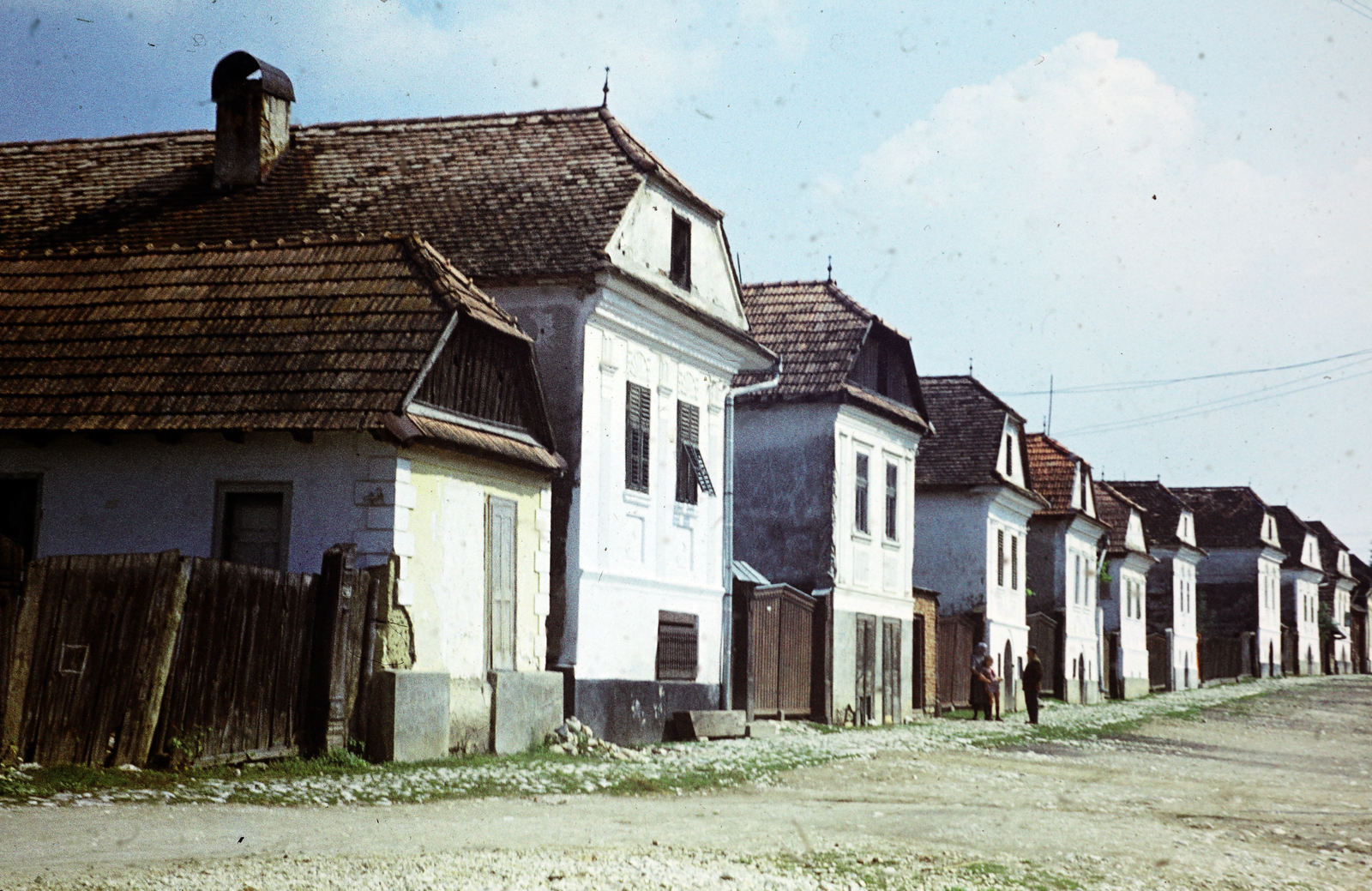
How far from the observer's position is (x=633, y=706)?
20516 mm

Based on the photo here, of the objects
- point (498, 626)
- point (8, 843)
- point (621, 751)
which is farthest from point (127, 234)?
point (8, 843)

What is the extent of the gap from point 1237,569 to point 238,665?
230 feet

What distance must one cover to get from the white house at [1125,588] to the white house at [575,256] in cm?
3184

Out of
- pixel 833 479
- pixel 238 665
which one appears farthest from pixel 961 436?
pixel 238 665

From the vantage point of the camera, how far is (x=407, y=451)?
15164mm

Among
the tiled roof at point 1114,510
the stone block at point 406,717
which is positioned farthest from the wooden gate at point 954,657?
the stone block at point 406,717

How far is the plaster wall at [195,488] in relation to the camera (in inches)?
593

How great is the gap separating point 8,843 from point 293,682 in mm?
5370

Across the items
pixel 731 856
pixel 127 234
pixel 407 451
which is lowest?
pixel 731 856

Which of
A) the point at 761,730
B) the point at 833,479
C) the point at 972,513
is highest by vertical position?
the point at 972,513

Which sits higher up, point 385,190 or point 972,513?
point 385,190

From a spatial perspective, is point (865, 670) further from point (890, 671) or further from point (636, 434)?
point (636, 434)

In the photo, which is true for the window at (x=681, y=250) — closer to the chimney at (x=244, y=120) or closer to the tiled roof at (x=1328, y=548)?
the chimney at (x=244, y=120)

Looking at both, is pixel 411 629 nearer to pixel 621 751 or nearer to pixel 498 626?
pixel 498 626
